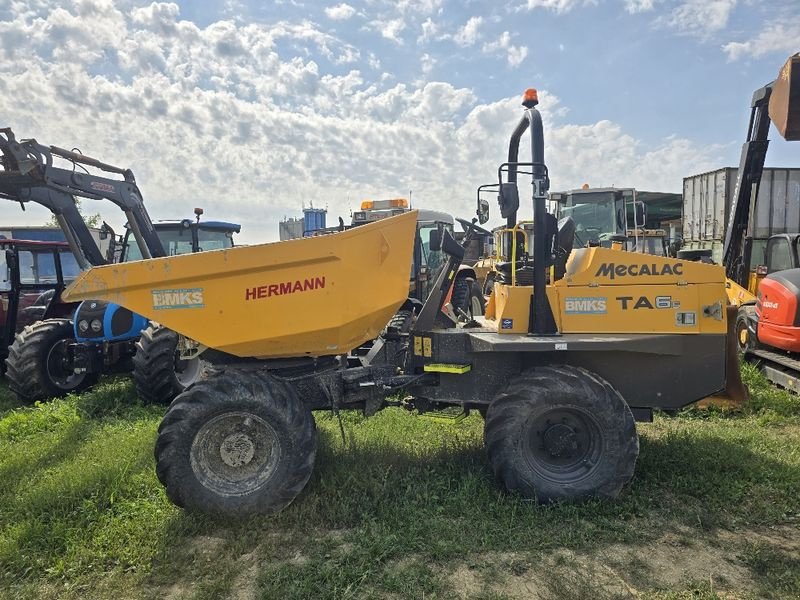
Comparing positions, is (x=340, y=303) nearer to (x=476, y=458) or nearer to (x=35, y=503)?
(x=476, y=458)

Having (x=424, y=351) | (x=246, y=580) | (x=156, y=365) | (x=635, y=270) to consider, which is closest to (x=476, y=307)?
(x=424, y=351)

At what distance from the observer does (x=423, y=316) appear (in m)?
4.28

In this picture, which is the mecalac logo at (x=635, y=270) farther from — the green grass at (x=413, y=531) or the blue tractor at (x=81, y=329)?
the blue tractor at (x=81, y=329)

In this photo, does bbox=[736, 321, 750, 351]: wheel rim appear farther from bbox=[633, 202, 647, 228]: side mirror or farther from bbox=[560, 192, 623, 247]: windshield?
bbox=[560, 192, 623, 247]: windshield

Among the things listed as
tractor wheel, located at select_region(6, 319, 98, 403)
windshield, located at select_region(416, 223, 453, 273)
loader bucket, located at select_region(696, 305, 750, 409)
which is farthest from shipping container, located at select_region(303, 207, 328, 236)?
loader bucket, located at select_region(696, 305, 750, 409)

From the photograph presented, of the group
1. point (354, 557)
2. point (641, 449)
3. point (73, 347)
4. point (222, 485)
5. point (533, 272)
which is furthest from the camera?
point (73, 347)

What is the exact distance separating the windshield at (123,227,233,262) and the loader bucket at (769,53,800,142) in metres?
7.04

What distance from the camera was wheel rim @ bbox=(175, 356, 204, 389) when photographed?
6.36m

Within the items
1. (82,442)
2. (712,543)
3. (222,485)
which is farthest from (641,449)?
(82,442)

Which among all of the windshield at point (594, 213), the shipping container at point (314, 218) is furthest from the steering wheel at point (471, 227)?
the shipping container at point (314, 218)

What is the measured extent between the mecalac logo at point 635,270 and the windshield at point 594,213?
23.1 ft

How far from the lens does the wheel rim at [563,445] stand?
373cm

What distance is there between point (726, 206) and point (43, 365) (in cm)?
1385

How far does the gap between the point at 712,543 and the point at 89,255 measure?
7.17 metres
